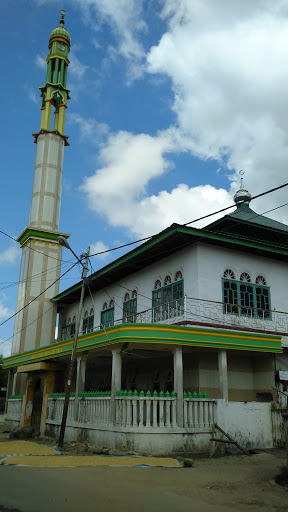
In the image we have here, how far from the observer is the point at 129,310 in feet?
70.2

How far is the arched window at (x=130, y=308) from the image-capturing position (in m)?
20.8

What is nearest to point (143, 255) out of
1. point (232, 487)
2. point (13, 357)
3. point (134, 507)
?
point (13, 357)

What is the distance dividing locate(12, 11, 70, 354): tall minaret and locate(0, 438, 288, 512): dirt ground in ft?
56.8

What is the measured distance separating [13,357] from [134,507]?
62.5ft

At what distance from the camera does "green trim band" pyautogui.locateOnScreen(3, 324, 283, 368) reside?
1380 centimetres

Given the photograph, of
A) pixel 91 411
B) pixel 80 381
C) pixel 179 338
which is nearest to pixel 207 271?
pixel 179 338

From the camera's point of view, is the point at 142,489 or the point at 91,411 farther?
the point at 91,411

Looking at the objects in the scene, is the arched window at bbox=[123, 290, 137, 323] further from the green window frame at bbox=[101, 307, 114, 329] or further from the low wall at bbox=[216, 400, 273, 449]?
the low wall at bbox=[216, 400, 273, 449]

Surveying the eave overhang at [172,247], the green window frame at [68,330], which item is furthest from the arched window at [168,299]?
the green window frame at [68,330]

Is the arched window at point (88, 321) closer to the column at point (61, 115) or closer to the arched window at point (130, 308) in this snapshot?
the arched window at point (130, 308)

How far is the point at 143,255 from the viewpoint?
1947cm

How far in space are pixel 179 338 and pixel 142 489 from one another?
6.35 m

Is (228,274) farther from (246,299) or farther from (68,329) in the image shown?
(68,329)

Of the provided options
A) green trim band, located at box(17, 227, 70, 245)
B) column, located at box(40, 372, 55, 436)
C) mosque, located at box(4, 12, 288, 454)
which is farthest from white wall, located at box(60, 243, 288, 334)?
green trim band, located at box(17, 227, 70, 245)
